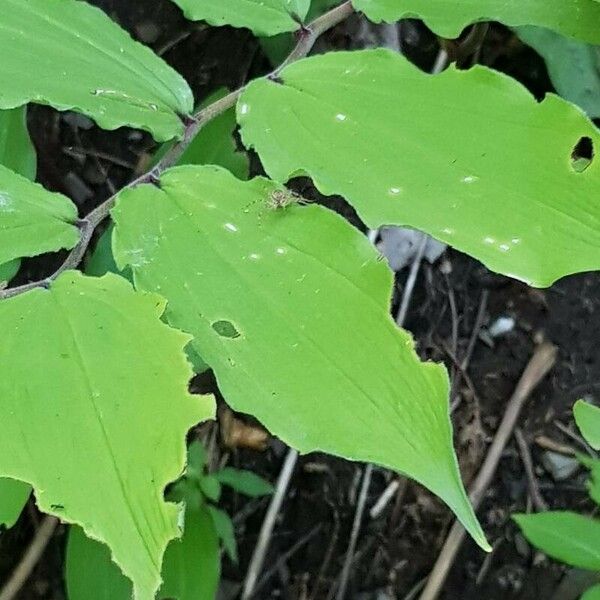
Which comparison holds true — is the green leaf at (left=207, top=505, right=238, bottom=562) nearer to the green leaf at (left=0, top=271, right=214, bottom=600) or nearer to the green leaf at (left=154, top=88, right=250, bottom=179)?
the green leaf at (left=154, top=88, right=250, bottom=179)

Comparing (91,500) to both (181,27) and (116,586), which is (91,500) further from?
(181,27)

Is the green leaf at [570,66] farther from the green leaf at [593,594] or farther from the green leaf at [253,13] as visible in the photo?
the green leaf at [593,594]

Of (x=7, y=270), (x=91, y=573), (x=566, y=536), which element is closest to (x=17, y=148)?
(x=7, y=270)

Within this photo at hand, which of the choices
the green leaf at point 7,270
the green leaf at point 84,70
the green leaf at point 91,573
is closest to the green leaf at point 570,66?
the green leaf at point 84,70

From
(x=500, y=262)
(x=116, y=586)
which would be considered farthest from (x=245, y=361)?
(x=116, y=586)

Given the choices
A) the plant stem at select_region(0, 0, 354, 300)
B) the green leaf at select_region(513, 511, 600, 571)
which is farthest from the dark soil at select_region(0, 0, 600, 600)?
the plant stem at select_region(0, 0, 354, 300)

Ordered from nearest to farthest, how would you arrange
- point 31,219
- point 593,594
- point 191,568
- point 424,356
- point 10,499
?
point 31,219
point 10,499
point 593,594
point 191,568
point 424,356

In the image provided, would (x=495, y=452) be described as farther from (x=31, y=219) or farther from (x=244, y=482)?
(x=31, y=219)
